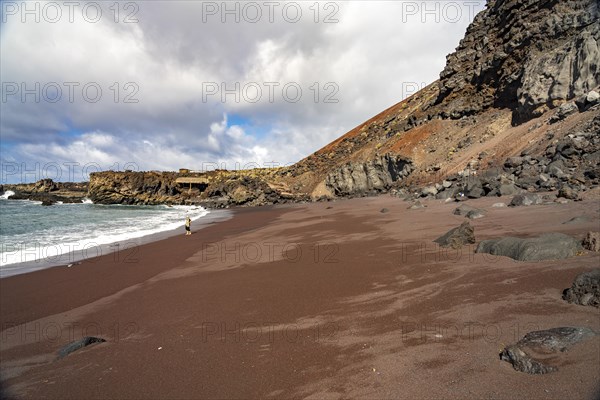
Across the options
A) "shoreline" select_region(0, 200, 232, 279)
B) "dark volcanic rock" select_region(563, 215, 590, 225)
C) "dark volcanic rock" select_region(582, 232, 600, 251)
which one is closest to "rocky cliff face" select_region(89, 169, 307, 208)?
"shoreline" select_region(0, 200, 232, 279)

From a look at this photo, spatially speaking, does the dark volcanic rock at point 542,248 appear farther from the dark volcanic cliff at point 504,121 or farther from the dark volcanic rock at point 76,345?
the dark volcanic cliff at point 504,121

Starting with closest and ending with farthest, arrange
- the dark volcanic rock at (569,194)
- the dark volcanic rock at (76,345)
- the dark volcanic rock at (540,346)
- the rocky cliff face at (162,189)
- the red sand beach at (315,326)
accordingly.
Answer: the dark volcanic rock at (540,346) < the red sand beach at (315,326) < the dark volcanic rock at (76,345) < the dark volcanic rock at (569,194) < the rocky cliff face at (162,189)

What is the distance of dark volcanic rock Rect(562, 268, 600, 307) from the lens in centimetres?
368

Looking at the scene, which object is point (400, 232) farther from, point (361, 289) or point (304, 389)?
point (304, 389)

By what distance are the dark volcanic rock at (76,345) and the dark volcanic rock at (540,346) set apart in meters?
5.10

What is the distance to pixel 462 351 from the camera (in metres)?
3.31

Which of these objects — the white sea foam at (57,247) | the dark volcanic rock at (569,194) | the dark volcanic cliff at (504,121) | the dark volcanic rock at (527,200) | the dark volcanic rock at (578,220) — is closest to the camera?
the dark volcanic rock at (578,220)

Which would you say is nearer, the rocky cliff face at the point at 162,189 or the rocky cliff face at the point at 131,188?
the rocky cliff face at the point at 162,189

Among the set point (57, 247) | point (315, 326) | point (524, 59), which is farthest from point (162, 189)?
point (315, 326)

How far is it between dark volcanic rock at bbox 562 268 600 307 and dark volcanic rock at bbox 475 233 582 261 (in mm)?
1479

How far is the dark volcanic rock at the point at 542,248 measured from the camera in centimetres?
530

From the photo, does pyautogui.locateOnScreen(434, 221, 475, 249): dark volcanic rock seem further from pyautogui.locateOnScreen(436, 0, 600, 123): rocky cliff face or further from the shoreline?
pyautogui.locateOnScreen(436, 0, 600, 123): rocky cliff face

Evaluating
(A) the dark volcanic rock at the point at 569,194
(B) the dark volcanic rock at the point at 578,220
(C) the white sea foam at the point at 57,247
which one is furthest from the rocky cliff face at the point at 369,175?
(B) the dark volcanic rock at the point at 578,220

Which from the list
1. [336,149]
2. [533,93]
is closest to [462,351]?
[533,93]
